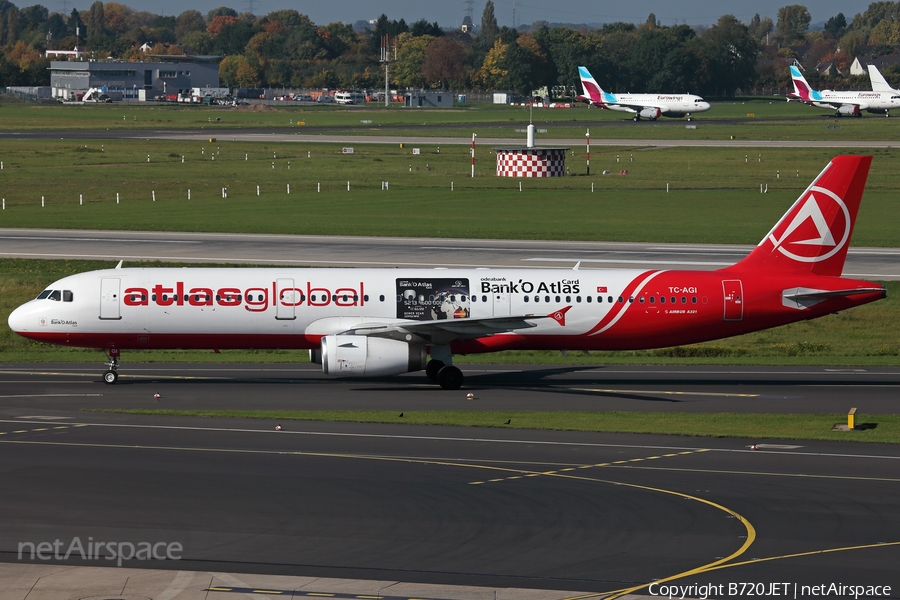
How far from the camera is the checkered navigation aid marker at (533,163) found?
119 meters

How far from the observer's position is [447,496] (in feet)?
87.4

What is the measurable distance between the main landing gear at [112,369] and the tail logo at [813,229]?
24.4 m

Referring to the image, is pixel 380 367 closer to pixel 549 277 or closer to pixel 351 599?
pixel 549 277

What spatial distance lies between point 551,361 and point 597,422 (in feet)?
48.5

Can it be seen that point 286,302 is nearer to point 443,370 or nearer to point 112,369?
point 443,370

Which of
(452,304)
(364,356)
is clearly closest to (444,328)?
(452,304)

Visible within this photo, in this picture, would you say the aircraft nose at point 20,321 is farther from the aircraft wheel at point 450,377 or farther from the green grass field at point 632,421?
the aircraft wheel at point 450,377

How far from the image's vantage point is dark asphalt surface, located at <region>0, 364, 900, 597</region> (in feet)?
71.7

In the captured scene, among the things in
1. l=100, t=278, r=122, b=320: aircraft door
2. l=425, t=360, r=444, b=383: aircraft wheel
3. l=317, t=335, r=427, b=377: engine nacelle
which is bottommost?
l=425, t=360, r=444, b=383: aircraft wheel

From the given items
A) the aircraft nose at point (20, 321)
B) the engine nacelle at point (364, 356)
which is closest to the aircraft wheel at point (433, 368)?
the engine nacelle at point (364, 356)

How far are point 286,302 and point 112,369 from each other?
702 centimetres

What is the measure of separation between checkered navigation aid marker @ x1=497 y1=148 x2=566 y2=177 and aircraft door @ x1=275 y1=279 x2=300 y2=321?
7877 cm

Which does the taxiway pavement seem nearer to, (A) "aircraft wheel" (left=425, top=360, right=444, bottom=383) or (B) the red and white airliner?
(B) the red and white airliner

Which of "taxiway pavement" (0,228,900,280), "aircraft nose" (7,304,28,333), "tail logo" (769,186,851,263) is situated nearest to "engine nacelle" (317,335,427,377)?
"aircraft nose" (7,304,28,333)
